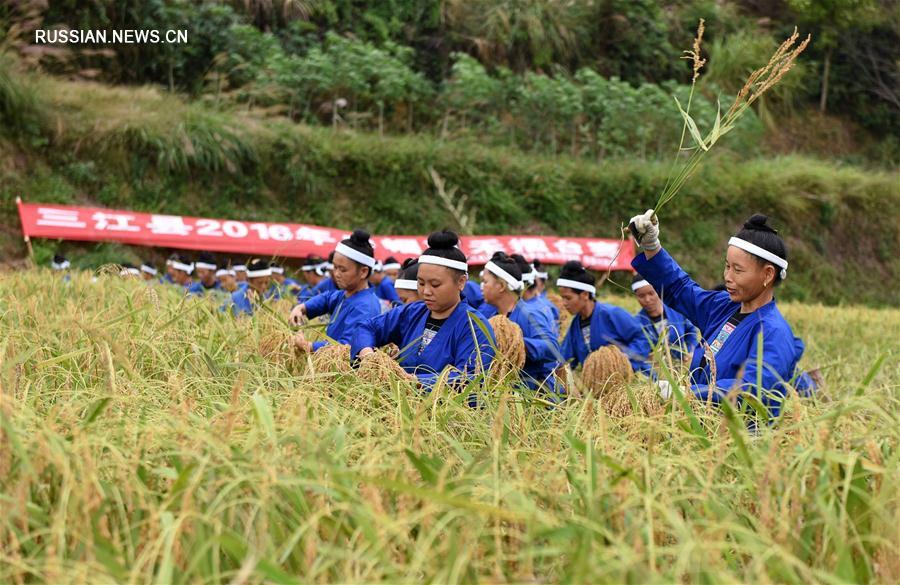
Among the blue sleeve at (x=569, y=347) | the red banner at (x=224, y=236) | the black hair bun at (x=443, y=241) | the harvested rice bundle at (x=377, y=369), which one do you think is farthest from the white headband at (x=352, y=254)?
the red banner at (x=224, y=236)

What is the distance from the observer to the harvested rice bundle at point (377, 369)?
326cm

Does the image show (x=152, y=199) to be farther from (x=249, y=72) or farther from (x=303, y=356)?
(x=303, y=356)

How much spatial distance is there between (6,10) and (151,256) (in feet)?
17.8

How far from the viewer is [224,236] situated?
1446 cm

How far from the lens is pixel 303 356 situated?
399 cm

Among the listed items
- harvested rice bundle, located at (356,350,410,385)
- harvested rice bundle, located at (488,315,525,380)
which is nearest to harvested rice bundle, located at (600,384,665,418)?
harvested rice bundle, located at (356,350,410,385)

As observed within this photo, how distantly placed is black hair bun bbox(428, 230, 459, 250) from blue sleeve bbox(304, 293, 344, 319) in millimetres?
1395

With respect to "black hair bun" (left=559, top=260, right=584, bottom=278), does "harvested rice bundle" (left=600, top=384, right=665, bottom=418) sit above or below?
above

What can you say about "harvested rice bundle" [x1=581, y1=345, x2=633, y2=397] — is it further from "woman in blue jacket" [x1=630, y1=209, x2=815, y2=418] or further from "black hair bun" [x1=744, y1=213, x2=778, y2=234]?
"black hair bun" [x1=744, y1=213, x2=778, y2=234]

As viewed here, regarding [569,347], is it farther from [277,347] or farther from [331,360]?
[331,360]

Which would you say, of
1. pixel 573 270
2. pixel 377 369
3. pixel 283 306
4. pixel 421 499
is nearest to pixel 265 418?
pixel 421 499

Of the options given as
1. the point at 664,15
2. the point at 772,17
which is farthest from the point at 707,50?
the point at 772,17

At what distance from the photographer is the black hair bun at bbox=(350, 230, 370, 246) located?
5.42m

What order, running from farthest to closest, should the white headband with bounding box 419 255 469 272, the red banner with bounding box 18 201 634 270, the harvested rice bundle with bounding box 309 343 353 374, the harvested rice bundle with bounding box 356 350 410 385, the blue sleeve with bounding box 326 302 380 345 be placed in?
the red banner with bounding box 18 201 634 270 < the blue sleeve with bounding box 326 302 380 345 < the white headband with bounding box 419 255 469 272 < the harvested rice bundle with bounding box 309 343 353 374 < the harvested rice bundle with bounding box 356 350 410 385
